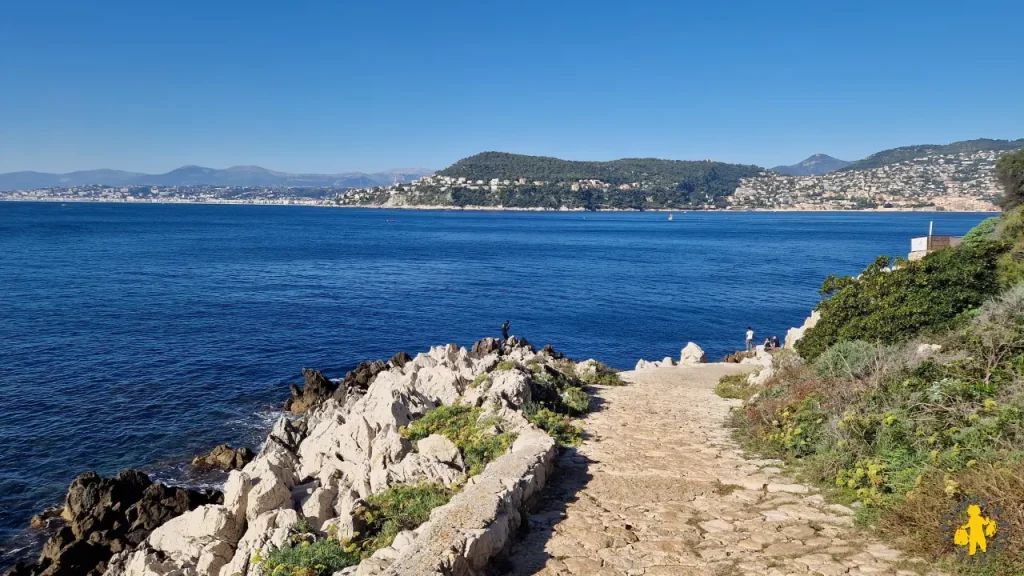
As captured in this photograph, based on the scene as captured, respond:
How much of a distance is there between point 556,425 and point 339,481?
4.19 meters

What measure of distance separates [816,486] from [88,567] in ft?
43.1

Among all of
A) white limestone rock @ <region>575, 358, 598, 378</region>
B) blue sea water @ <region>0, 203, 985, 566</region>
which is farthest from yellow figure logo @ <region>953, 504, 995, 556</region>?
blue sea water @ <region>0, 203, 985, 566</region>

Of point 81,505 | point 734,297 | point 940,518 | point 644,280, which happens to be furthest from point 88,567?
point 644,280

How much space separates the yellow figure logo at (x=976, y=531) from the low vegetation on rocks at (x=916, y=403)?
0.31 metres

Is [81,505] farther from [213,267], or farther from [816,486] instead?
[213,267]

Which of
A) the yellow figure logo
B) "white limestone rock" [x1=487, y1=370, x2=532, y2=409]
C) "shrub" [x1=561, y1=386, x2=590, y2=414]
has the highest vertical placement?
the yellow figure logo

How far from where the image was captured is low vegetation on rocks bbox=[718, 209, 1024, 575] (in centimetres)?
733

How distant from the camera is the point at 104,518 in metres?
13.7

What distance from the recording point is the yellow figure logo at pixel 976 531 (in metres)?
5.60

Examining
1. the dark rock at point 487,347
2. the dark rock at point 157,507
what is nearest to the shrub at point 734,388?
the dark rock at point 487,347

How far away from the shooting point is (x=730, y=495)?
32.1 feet

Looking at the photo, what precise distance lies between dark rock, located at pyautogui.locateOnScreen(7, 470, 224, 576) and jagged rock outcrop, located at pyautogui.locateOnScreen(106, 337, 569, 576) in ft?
4.75

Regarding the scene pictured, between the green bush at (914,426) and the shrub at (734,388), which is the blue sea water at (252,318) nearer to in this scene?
the shrub at (734,388)

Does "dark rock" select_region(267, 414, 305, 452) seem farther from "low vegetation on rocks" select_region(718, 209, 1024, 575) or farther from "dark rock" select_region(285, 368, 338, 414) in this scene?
"low vegetation on rocks" select_region(718, 209, 1024, 575)
